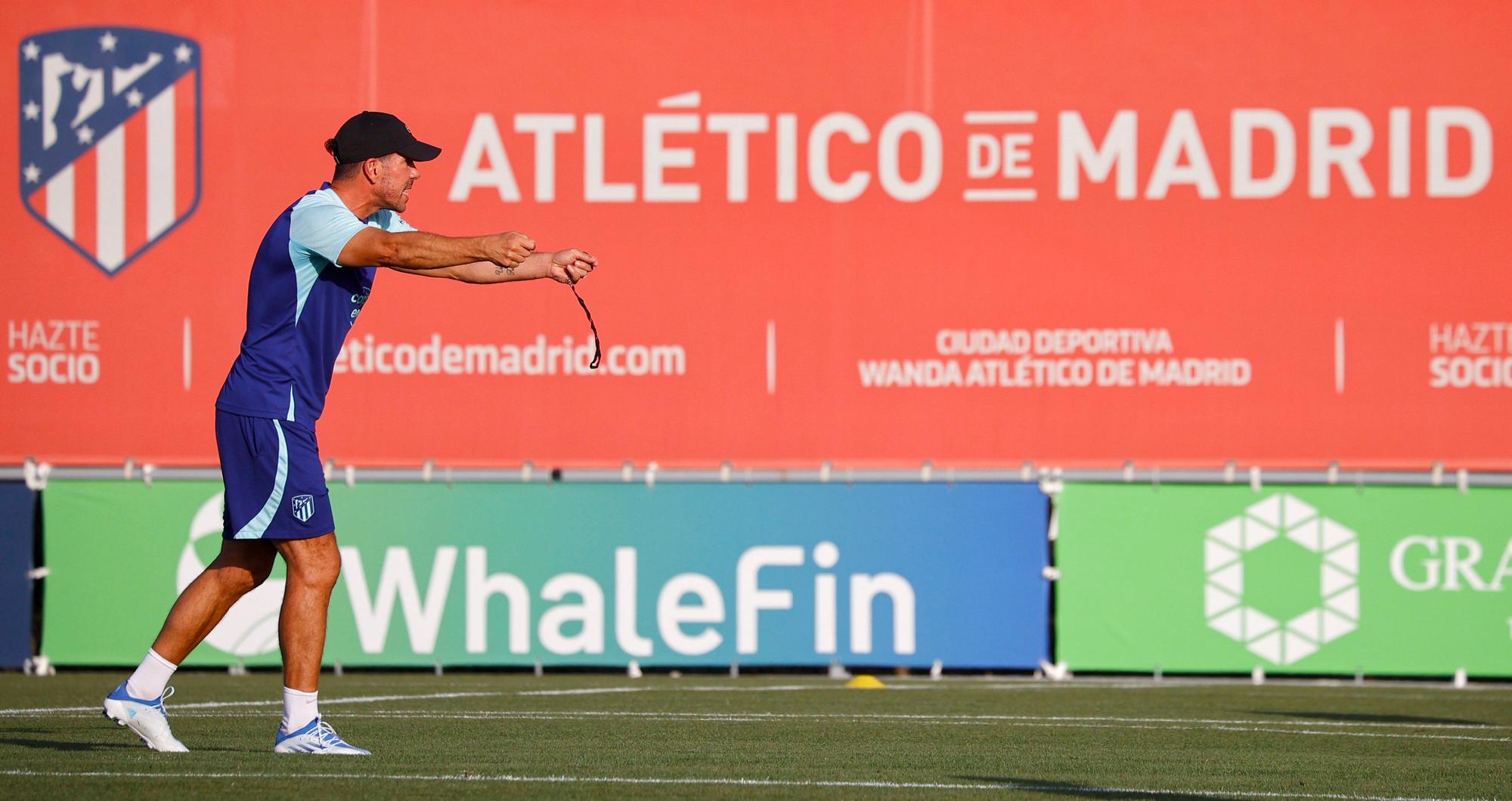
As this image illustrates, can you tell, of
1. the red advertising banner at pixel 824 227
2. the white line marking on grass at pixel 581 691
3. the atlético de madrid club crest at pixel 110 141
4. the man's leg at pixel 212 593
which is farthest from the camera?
the atlético de madrid club crest at pixel 110 141

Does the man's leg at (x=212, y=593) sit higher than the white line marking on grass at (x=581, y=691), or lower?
higher

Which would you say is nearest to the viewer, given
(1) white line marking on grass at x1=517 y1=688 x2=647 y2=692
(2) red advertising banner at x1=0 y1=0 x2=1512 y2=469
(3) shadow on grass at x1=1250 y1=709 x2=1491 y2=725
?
(3) shadow on grass at x1=1250 y1=709 x2=1491 y2=725

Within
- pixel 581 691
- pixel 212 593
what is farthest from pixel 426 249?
pixel 581 691

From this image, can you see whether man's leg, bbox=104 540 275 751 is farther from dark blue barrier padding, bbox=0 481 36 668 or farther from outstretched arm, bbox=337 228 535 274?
dark blue barrier padding, bbox=0 481 36 668

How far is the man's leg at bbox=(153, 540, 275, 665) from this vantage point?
17.9 ft

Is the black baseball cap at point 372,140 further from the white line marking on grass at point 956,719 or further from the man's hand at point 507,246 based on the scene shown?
the white line marking on grass at point 956,719

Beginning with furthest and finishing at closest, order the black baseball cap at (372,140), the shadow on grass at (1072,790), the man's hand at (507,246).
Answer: the black baseball cap at (372,140), the man's hand at (507,246), the shadow on grass at (1072,790)

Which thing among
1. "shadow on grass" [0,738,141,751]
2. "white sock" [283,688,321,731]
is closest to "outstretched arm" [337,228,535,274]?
"white sock" [283,688,321,731]

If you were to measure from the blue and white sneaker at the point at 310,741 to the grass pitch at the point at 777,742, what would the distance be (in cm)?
6

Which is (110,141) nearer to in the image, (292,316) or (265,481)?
(292,316)

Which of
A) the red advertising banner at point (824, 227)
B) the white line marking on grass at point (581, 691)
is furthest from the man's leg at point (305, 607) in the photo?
the red advertising banner at point (824, 227)

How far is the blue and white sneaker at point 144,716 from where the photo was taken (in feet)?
17.7

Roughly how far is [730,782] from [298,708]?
1.23 metres

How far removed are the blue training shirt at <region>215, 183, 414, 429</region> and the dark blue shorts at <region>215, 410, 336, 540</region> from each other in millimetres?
43
